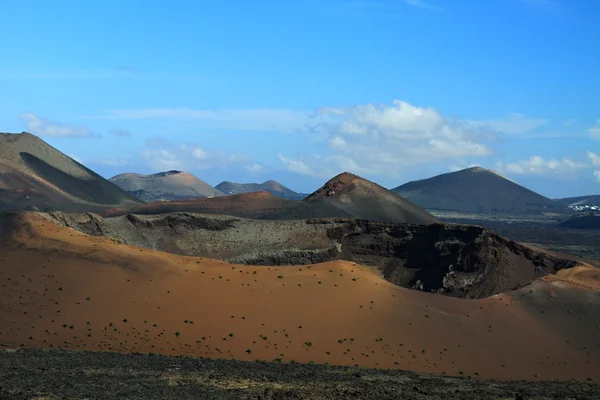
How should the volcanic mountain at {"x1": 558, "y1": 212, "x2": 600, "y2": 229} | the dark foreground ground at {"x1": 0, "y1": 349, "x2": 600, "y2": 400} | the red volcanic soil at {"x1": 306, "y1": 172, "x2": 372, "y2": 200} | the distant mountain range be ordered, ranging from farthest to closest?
1. the volcanic mountain at {"x1": 558, "y1": 212, "x2": 600, "y2": 229}
2. the red volcanic soil at {"x1": 306, "y1": 172, "x2": 372, "y2": 200}
3. the distant mountain range
4. the dark foreground ground at {"x1": 0, "y1": 349, "x2": 600, "y2": 400}

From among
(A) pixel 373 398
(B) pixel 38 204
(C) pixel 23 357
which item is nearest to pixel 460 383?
(A) pixel 373 398

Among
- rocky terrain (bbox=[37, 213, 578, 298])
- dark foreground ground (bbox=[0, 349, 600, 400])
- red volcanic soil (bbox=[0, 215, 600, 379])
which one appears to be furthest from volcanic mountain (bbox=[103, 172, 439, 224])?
dark foreground ground (bbox=[0, 349, 600, 400])

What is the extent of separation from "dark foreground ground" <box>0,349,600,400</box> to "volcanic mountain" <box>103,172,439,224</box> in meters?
52.5

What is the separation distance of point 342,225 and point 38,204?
59.6m

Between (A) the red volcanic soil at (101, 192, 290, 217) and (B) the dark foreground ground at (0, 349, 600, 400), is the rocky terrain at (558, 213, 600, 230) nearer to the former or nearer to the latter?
(A) the red volcanic soil at (101, 192, 290, 217)

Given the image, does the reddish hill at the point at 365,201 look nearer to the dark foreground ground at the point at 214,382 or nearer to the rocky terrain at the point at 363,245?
the rocky terrain at the point at 363,245

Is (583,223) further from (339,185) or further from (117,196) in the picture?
(339,185)

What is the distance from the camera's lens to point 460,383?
25.0m

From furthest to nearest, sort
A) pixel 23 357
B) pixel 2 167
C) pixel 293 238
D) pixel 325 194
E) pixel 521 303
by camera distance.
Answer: pixel 2 167, pixel 325 194, pixel 293 238, pixel 521 303, pixel 23 357

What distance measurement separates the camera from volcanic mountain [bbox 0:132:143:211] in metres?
105

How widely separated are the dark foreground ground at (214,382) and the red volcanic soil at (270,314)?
4.93 metres

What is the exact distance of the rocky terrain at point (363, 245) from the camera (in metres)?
47.7

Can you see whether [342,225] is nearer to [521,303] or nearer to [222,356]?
[521,303]

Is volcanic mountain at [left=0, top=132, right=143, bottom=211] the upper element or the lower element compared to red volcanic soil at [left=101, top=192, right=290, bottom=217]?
upper
